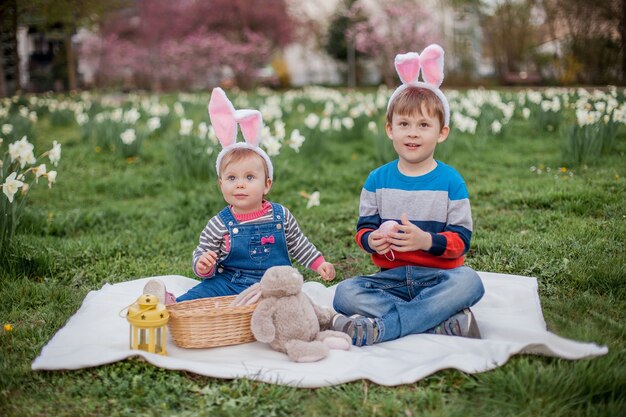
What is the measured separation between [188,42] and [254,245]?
21.1 meters

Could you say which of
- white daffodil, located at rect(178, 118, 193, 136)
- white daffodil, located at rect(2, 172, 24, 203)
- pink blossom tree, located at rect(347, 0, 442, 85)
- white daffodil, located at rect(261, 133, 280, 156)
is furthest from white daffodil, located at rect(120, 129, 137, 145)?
pink blossom tree, located at rect(347, 0, 442, 85)

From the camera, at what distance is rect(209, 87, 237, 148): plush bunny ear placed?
2672 mm

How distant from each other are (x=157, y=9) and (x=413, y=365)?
78.8ft

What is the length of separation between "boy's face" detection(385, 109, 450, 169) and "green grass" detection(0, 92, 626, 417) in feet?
2.85

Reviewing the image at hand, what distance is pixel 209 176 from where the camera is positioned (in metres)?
5.24

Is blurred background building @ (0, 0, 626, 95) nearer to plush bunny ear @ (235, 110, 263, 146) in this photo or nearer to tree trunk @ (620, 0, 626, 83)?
tree trunk @ (620, 0, 626, 83)

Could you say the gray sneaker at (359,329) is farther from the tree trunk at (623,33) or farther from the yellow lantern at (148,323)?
the tree trunk at (623,33)

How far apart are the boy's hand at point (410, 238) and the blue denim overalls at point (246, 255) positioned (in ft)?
1.91

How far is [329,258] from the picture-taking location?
3.59 m

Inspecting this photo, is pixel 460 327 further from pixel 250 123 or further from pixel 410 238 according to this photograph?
pixel 250 123

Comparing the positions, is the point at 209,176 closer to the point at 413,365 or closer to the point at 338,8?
the point at 413,365

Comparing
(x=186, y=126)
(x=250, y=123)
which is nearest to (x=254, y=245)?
(x=250, y=123)

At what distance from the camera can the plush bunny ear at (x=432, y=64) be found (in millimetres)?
2523

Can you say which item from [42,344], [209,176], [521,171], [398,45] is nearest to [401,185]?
[42,344]
